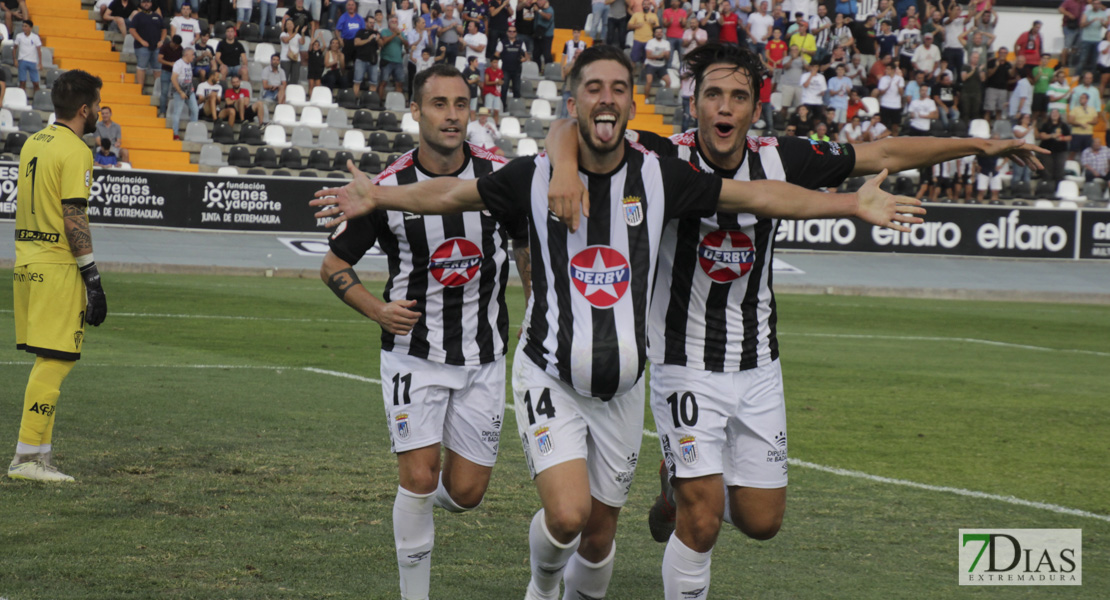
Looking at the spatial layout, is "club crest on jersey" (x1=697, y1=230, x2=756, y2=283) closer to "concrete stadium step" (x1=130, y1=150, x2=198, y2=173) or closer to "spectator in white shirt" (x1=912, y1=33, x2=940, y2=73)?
"concrete stadium step" (x1=130, y1=150, x2=198, y2=173)

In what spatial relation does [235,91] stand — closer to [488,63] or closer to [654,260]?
[488,63]

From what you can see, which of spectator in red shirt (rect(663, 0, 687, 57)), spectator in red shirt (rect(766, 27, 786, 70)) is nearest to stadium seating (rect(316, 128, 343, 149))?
spectator in red shirt (rect(663, 0, 687, 57))

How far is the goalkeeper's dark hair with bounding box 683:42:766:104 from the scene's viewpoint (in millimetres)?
5074

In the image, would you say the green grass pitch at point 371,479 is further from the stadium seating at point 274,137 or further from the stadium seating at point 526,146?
the stadium seating at point 526,146

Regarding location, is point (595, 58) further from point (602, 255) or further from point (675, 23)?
point (675, 23)

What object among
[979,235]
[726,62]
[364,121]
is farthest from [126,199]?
[726,62]

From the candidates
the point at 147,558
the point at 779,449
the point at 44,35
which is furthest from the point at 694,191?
the point at 44,35

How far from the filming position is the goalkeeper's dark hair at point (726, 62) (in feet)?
16.6

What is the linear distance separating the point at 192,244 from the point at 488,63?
9.91 metres

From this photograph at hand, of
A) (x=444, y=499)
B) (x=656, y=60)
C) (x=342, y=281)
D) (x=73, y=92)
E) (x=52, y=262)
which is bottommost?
(x=444, y=499)

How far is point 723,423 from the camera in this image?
4973 millimetres

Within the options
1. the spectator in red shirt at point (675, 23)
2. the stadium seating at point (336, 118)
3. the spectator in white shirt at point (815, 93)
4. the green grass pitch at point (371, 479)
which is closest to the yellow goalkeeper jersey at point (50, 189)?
the green grass pitch at point (371, 479)

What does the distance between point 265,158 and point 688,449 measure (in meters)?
22.3

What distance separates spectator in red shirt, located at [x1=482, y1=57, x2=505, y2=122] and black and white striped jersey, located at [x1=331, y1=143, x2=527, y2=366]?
2302 cm
